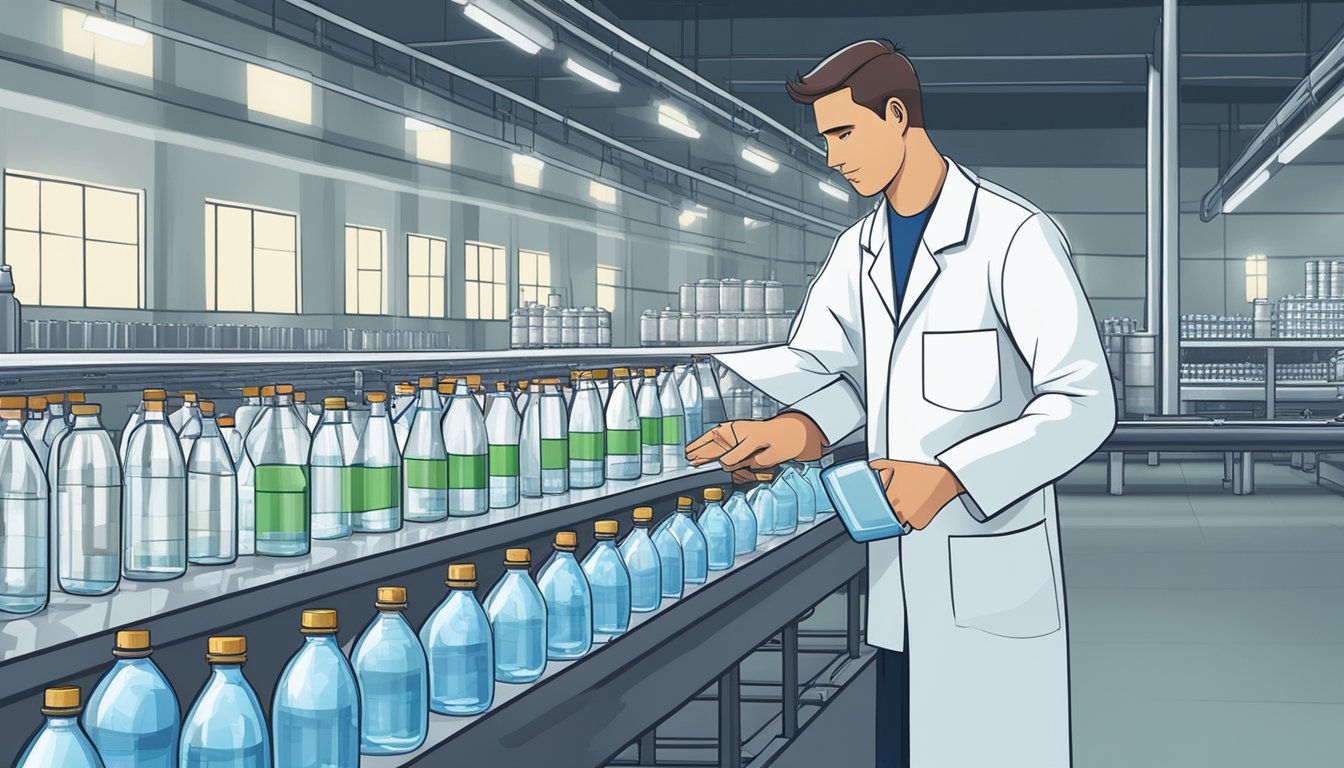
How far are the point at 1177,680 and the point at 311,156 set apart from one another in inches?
383

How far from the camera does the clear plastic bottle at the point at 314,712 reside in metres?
1.63

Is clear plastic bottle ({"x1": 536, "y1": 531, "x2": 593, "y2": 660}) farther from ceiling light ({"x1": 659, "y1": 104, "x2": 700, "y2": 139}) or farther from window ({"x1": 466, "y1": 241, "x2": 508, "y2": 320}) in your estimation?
window ({"x1": 466, "y1": 241, "x2": 508, "y2": 320})

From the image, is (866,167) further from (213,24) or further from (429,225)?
(429,225)

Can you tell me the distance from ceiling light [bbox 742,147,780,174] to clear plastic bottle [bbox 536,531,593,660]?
4.99 metres

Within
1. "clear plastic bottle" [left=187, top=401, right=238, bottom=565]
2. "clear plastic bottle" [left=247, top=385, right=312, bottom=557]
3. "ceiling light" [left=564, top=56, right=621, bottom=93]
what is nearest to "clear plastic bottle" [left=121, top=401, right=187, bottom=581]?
"clear plastic bottle" [left=187, top=401, right=238, bottom=565]

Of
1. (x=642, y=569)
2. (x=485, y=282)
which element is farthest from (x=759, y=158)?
(x=485, y=282)

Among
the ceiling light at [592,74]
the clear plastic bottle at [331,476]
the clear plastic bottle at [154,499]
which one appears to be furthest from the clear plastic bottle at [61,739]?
the ceiling light at [592,74]

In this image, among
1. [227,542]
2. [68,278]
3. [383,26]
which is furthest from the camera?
[383,26]

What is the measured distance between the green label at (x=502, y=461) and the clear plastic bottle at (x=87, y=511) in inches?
36.8

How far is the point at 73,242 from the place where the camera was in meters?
9.32

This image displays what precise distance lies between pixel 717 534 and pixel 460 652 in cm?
117

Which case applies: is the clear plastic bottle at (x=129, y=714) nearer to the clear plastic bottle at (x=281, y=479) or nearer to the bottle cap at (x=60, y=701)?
the bottle cap at (x=60, y=701)

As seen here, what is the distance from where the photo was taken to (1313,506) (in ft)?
33.9

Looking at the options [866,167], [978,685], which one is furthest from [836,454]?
[866,167]
